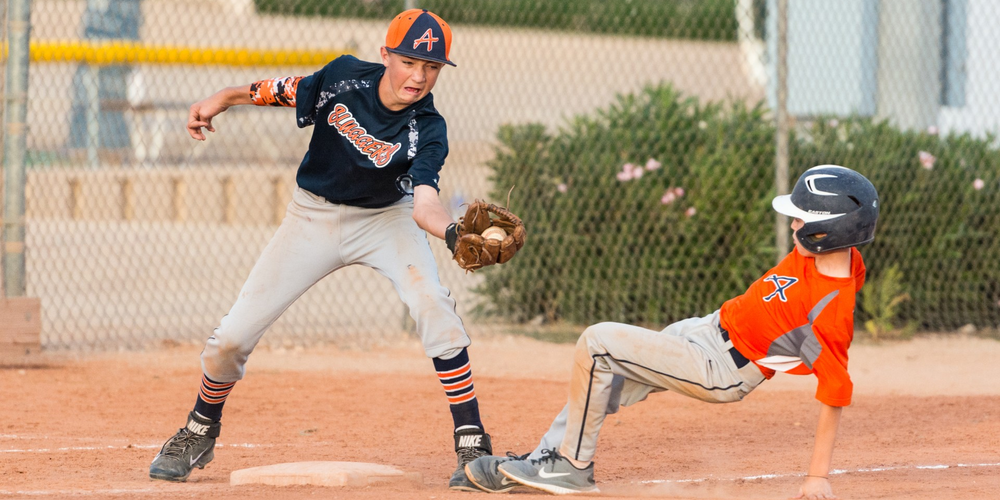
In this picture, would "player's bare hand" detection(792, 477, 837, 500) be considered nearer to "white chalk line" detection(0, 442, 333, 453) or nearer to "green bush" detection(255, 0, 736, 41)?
"white chalk line" detection(0, 442, 333, 453)

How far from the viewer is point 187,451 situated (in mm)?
4414

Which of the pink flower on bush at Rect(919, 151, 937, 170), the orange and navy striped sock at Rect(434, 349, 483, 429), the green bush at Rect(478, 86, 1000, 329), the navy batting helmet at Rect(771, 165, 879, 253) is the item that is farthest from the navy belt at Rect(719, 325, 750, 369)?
the pink flower on bush at Rect(919, 151, 937, 170)

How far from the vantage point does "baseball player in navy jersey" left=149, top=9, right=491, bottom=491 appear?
4.24 meters

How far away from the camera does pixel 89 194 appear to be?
13586 millimetres

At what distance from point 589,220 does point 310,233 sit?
14.8ft

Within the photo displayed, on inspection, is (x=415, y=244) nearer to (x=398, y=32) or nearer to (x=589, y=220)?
(x=398, y=32)

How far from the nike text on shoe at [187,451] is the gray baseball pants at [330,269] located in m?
0.23

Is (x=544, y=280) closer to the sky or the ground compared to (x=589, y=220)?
closer to the ground

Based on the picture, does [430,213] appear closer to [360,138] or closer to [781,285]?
[360,138]

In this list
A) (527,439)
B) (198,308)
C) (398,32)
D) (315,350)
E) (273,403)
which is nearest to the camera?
(398,32)

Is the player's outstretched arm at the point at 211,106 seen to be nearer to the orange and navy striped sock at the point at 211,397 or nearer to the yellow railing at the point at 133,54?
the orange and navy striped sock at the point at 211,397

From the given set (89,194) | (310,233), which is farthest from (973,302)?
(89,194)

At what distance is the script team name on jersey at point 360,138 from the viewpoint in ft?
14.0

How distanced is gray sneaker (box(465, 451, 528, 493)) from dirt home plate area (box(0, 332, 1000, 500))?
0.22 ft
